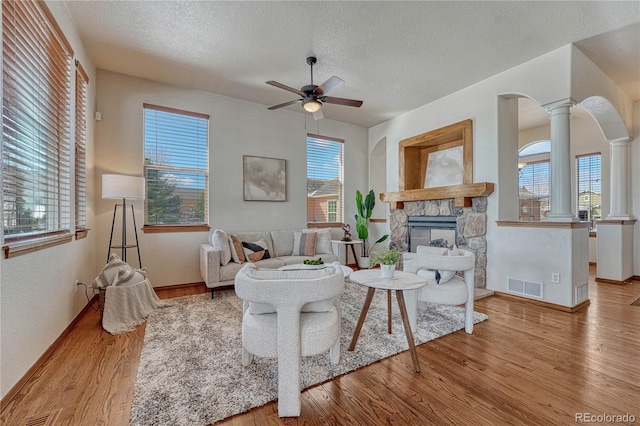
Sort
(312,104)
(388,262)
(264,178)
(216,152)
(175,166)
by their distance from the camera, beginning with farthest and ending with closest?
(264,178)
(216,152)
(175,166)
(312,104)
(388,262)

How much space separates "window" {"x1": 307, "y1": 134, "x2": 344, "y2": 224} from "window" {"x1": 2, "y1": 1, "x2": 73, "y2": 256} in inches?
143

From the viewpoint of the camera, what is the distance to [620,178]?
4758 mm

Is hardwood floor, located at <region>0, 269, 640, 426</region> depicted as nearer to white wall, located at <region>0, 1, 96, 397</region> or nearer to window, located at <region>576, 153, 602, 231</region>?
white wall, located at <region>0, 1, 96, 397</region>

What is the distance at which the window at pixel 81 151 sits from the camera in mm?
3000

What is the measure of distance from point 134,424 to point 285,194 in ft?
13.0

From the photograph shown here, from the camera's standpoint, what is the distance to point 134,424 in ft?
4.81

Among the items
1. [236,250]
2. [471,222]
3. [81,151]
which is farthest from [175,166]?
[471,222]

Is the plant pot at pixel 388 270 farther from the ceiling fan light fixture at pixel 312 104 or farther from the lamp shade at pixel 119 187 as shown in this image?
the lamp shade at pixel 119 187

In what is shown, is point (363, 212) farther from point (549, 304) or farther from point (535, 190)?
point (535, 190)

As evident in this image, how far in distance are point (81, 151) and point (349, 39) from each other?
3.20m

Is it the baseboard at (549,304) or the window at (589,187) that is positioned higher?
the window at (589,187)

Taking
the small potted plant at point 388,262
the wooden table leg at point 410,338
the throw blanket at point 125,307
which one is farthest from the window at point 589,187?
the throw blanket at point 125,307

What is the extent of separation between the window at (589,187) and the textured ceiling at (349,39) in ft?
7.16

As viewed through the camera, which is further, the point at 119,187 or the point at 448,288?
the point at 119,187
